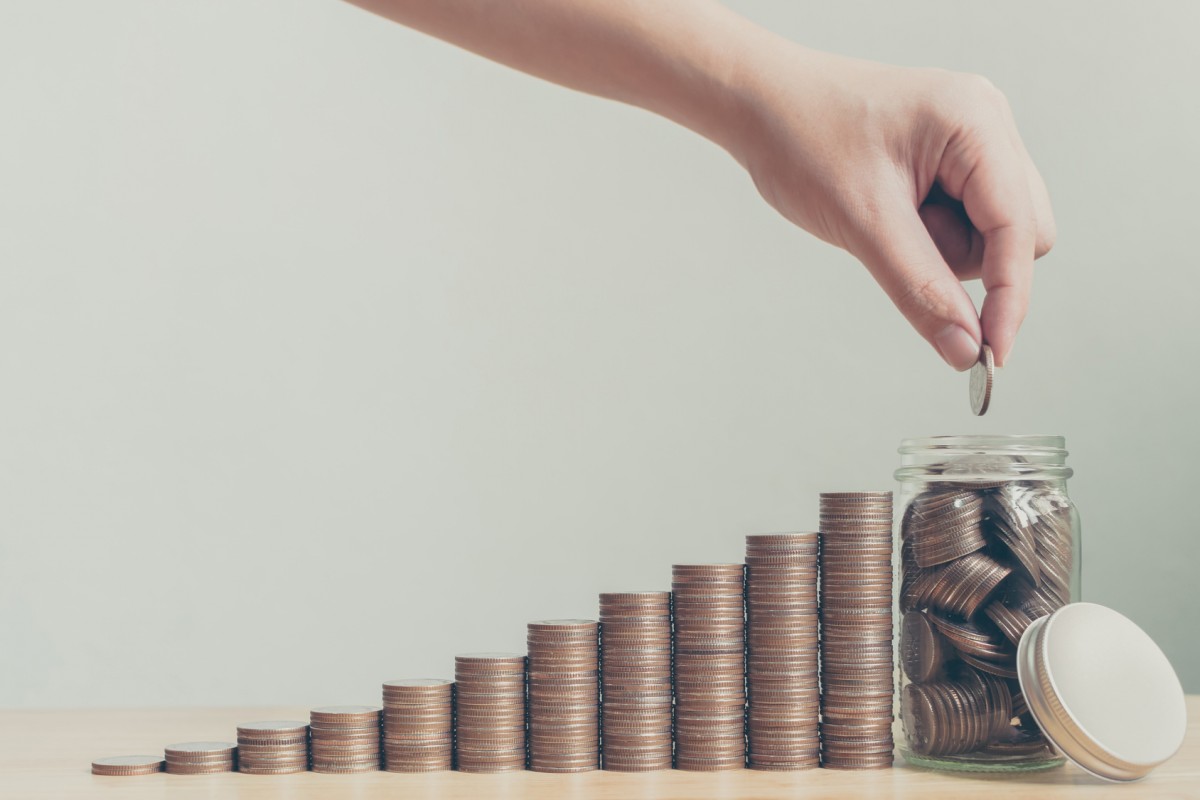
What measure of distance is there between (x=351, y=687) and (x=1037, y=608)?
205cm

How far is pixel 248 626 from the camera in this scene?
113 inches

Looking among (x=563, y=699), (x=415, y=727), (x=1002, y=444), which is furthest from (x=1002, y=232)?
(x=415, y=727)

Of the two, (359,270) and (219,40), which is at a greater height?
(219,40)

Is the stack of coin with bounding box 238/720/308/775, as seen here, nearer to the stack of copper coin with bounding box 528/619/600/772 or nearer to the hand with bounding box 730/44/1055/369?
the stack of copper coin with bounding box 528/619/600/772

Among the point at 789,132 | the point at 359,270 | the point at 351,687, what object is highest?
the point at 359,270

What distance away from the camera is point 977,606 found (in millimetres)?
1116

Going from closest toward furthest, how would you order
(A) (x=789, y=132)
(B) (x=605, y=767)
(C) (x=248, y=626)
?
(A) (x=789, y=132)
(B) (x=605, y=767)
(C) (x=248, y=626)

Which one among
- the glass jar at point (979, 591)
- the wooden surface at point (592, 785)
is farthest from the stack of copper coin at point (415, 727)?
the glass jar at point (979, 591)

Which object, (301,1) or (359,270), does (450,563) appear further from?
(301,1)

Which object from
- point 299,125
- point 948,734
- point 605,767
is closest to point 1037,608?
point 948,734

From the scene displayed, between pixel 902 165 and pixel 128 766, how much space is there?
893 mm

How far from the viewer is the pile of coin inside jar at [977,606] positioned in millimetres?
1111

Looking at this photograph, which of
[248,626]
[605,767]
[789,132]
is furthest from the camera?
[248,626]

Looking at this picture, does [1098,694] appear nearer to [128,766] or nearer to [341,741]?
[341,741]
